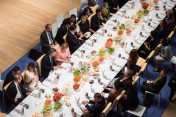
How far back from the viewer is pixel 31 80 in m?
7.54

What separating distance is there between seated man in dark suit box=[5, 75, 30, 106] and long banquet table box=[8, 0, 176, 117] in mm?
513

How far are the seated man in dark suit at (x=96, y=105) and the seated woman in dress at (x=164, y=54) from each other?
3.03m

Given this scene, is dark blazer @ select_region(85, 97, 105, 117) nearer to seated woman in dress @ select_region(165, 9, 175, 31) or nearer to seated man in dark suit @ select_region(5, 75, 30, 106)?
seated man in dark suit @ select_region(5, 75, 30, 106)

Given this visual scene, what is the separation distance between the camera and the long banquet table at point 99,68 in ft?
21.6

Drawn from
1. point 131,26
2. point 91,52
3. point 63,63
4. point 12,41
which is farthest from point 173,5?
point 12,41

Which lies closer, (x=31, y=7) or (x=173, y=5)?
(x=173, y=5)

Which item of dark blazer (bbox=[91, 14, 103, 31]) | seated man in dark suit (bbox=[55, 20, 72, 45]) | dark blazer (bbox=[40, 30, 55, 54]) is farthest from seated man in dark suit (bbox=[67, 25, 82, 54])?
dark blazer (bbox=[91, 14, 103, 31])

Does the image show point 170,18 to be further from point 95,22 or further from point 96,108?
point 96,108

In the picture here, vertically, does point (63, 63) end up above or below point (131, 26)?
below

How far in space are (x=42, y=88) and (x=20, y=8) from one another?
244 inches

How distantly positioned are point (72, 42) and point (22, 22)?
11.0ft

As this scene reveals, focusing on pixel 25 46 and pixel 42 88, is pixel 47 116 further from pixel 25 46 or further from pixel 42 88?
pixel 25 46

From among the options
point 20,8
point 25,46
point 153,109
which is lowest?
point 153,109

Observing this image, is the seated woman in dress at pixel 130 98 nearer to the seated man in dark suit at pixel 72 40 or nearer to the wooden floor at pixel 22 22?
the seated man in dark suit at pixel 72 40
